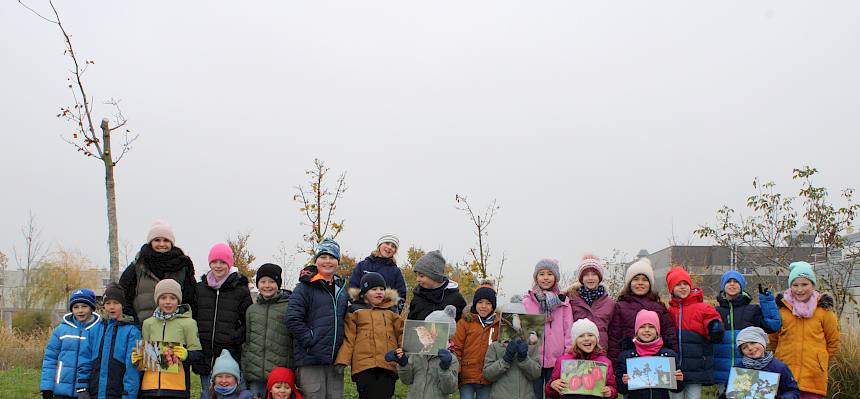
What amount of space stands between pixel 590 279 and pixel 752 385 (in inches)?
67.1

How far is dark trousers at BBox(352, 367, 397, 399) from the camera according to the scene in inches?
259

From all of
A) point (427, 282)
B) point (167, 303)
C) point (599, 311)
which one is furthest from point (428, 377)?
point (167, 303)

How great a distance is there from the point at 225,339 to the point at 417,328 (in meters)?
1.93

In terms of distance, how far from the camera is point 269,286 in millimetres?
6918

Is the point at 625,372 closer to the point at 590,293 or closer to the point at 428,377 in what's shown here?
the point at 590,293

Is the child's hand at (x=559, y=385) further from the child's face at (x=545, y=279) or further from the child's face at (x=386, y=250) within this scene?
the child's face at (x=386, y=250)

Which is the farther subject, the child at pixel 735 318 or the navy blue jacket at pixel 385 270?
the navy blue jacket at pixel 385 270

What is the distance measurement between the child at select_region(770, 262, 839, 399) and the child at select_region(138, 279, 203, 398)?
19.1 ft

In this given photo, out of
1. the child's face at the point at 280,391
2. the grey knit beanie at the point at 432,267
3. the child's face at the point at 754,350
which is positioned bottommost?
the child's face at the point at 280,391

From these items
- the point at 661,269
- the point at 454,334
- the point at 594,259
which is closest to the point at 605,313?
the point at 594,259

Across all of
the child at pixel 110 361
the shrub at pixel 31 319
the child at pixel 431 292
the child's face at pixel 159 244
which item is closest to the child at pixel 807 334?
the child at pixel 431 292

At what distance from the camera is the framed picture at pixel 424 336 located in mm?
6441

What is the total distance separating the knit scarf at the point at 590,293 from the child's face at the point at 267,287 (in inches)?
119

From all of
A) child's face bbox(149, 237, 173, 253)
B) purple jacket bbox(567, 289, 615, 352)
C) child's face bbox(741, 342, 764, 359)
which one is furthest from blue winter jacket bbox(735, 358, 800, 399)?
child's face bbox(149, 237, 173, 253)
